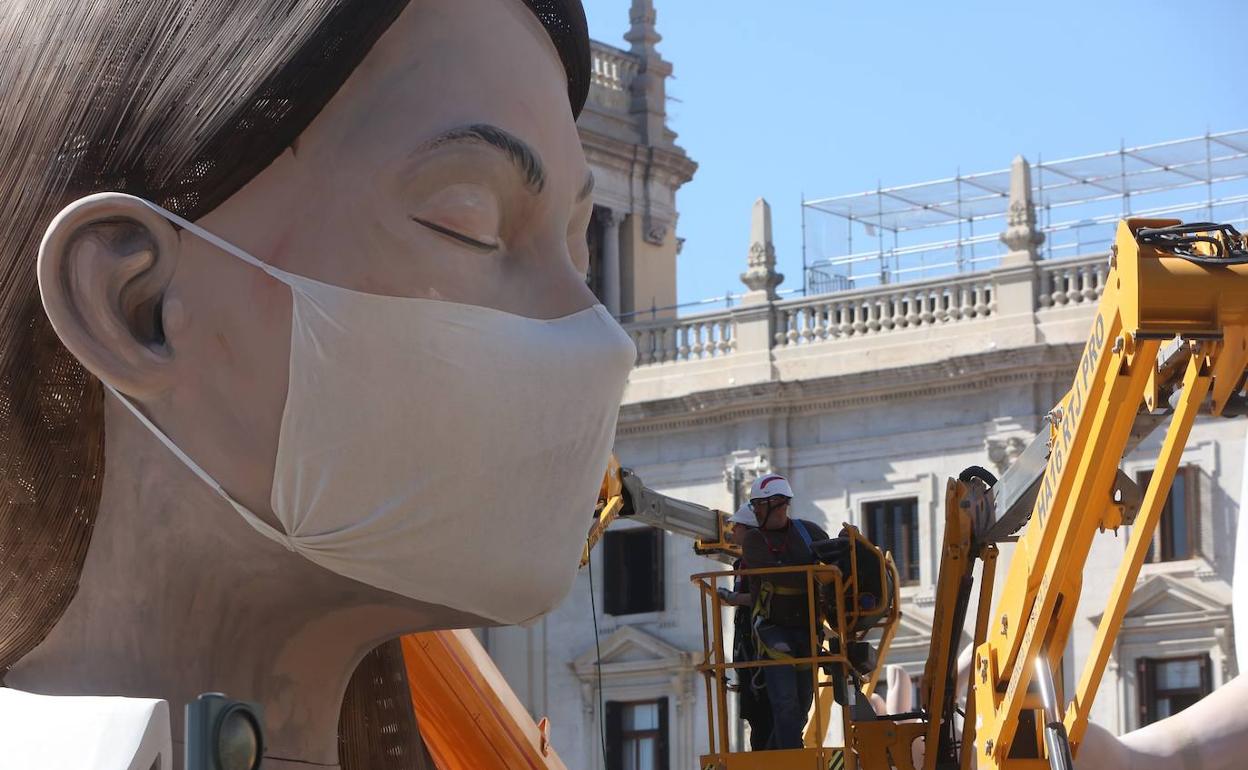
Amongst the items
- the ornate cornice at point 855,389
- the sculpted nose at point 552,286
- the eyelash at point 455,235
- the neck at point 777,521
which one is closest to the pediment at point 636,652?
the ornate cornice at point 855,389

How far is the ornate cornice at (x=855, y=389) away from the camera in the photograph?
3148 cm

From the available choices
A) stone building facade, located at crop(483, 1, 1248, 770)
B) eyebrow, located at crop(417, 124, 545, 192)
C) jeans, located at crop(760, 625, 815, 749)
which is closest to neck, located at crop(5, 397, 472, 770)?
eyebrow, located at crop(417, 124, 545, 192)

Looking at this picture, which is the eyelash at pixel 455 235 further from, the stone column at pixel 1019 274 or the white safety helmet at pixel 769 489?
the stone column at pixel 1019 274

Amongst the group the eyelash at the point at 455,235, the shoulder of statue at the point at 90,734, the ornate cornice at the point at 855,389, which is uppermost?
the ornate cornice at the point at 855,389

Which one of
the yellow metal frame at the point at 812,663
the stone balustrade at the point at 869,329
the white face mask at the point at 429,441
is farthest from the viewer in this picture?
the stone balustrade at the point at 869,329

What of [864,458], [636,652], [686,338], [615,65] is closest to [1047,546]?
[864,458]

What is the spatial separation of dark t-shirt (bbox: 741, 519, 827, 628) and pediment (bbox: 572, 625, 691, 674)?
22.8 m

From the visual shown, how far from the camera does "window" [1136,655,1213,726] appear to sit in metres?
30.6

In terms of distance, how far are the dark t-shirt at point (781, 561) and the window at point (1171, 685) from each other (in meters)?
20.7

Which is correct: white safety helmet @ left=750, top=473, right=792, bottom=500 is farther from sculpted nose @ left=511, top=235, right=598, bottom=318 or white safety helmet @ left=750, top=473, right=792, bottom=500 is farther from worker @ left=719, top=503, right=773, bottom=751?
sculpted nose @ left=511, top=235, right=598, bottom=318

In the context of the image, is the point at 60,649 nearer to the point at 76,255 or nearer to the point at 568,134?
the point at 76,255

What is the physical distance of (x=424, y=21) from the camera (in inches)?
135

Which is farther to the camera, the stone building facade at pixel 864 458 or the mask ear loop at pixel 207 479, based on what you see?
the stone building facade at pixel 864 458

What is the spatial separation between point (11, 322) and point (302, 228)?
41 centimetres
